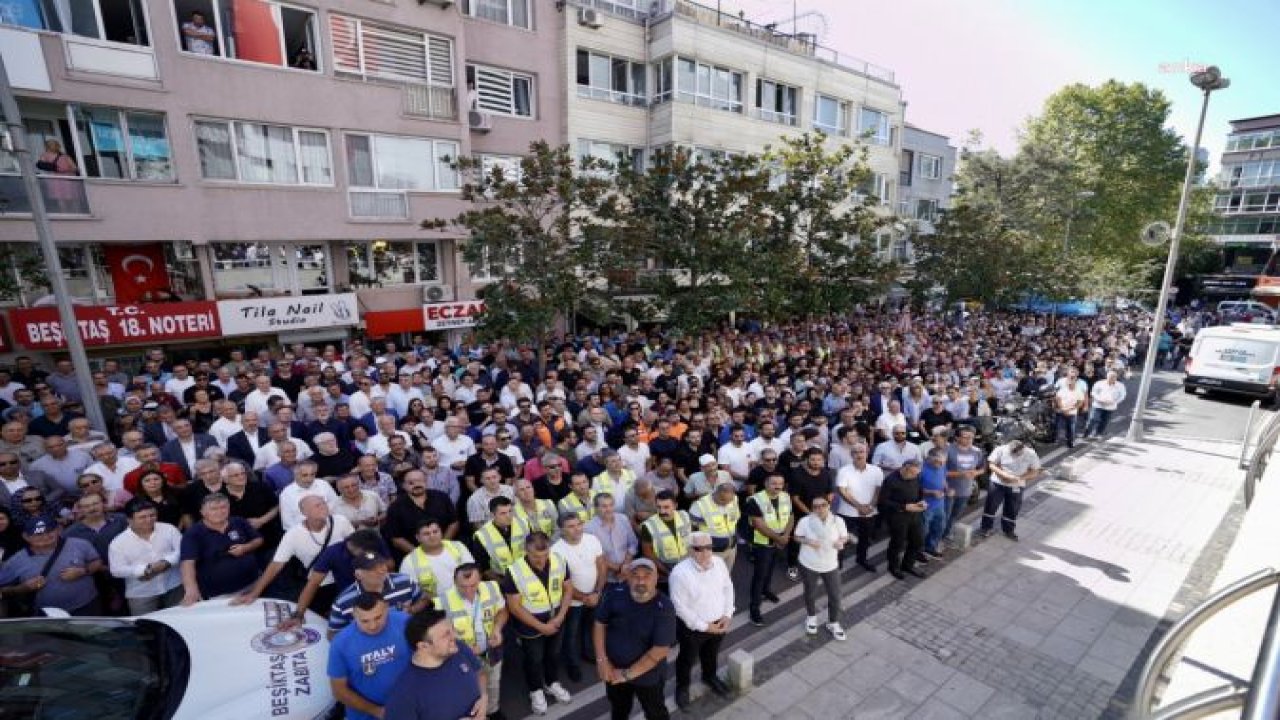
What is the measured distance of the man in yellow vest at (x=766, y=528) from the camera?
6410mm

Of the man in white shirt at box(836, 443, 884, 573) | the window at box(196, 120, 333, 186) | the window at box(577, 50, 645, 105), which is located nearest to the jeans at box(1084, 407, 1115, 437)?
the man in white shirt at box(836, 443, 884, 573)

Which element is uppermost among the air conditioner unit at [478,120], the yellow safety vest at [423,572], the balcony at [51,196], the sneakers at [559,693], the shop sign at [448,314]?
the air conditioner unit at [478,120]

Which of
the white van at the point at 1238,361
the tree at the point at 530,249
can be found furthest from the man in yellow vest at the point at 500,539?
the white van at the point at 1238,361

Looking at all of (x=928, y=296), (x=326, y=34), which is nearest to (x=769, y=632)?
(x=326, y=34)

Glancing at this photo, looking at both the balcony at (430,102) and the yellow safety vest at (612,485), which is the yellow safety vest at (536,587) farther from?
the balcony at (430,102)

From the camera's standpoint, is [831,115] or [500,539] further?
[831,115]

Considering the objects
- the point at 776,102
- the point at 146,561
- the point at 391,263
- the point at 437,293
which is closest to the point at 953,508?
the point at 146,561

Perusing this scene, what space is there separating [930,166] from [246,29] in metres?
34.4

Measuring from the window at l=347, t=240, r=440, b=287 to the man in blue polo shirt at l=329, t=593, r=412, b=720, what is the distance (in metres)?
13.9

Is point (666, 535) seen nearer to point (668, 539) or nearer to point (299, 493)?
point (668, 539)

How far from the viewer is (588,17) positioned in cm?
1903

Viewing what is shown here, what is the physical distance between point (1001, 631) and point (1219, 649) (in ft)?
17.6

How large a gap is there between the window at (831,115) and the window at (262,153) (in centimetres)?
1930

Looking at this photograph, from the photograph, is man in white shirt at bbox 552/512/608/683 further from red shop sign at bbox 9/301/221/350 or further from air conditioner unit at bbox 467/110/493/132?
air conditioner unit at bbox 467/110/493/132
